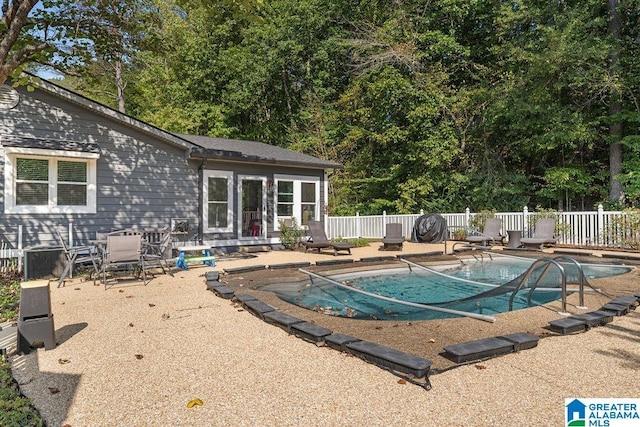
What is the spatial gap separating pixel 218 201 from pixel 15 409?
30.6 ft

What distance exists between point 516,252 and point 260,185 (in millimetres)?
7749

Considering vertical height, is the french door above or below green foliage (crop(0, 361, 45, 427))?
above

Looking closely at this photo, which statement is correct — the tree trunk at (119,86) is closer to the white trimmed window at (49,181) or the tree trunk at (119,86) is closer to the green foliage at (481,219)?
the white trimmed window at (49,181)

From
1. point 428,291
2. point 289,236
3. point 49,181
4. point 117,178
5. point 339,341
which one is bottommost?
point 428,291

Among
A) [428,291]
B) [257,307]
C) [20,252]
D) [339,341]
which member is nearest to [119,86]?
[20,252]

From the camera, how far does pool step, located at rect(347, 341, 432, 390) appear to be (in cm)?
302

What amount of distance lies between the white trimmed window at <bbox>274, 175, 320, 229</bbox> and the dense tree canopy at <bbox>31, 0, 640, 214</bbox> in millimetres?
6420

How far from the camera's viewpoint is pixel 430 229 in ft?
49.6

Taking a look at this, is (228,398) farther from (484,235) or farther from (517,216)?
(517,216)

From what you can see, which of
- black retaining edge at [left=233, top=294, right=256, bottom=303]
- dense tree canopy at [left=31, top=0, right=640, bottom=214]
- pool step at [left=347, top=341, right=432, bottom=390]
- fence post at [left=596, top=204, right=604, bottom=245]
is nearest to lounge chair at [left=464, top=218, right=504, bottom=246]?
fence post at [left=596, top=204, right=604, bottom=245]

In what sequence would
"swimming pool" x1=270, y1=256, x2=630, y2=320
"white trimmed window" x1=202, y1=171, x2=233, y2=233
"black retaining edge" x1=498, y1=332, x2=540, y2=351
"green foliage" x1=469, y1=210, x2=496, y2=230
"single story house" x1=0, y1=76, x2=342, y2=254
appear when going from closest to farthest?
"black retaining edge" x1=498, y1=332, x2=540, y2=351, "swimming pool" x1=270, y1=256, x2=630, y2=320, "single story house" x1=0, y1=76, x2=342, y2=254, "white trimmed window" x1=202, y1=171, x2=233, y2=233, "green foliage" x1=469, y1=210, x2=496, y2=230

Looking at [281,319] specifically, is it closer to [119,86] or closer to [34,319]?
[34,319]

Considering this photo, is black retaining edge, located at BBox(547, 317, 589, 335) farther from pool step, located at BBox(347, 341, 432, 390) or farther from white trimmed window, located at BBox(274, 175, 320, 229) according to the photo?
white trimmed window, located at BBox(274, 175, 320, 229)

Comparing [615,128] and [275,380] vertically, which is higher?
[615,128]
